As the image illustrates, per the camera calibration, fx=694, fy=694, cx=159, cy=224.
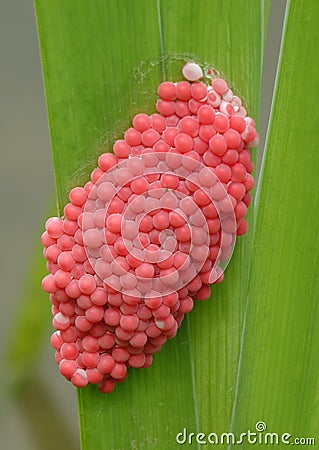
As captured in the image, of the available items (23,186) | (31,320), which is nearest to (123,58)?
(31,320)

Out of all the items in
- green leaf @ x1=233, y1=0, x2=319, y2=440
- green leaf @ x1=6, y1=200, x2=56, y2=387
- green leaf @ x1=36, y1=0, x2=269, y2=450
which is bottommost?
green leaf @ x1=6, y1=200, x2=56, y2=387

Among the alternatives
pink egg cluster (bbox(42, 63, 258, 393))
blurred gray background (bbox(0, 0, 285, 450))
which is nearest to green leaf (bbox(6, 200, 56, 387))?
blurred gray background (bbox(0, 0, 285, 450))

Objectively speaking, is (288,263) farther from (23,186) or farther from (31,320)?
(23,186)

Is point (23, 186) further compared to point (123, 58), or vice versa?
point (23, 186)

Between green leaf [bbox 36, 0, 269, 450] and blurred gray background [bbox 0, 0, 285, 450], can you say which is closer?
green leaf [bbox 36, 0, 269, 450]

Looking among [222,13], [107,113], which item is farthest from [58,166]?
[222,13]

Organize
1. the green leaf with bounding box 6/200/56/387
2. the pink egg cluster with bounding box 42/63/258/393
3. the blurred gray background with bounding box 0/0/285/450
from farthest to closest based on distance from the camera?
the blurred gray background with bounding box 0/0/285/450, the green leaf with bounding box 6/200/56/387, the pink egg cluster with bounding box 42/63/258/393

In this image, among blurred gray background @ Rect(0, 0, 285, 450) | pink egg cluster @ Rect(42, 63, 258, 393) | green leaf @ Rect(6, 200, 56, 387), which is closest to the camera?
pink egg cluster @ Rect(42, 63, 258, 393)

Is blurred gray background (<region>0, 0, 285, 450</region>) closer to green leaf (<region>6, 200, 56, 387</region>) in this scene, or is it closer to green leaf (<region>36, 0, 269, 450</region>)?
green leaf (<region>6, 200, 56, 387</region>)
